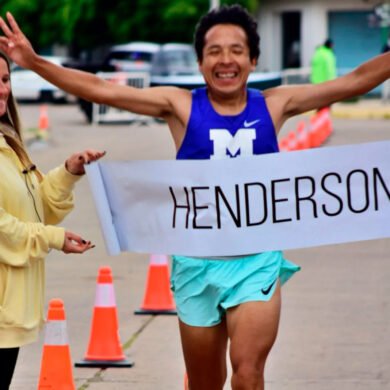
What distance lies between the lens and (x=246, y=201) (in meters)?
5.96

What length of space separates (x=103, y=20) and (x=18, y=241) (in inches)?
1819

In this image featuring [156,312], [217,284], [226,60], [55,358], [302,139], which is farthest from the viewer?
[302,139]

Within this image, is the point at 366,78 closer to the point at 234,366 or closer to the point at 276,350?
the point at 234,366

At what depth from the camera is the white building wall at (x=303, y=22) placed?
50312 millimetres

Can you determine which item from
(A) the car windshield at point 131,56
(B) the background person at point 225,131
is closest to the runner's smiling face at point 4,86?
(B) the background person at point 225,131

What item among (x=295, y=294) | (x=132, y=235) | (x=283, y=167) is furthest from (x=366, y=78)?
(x=295, y=294)

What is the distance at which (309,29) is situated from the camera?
50656 millimetres

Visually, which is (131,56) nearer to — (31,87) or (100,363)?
(31,87)

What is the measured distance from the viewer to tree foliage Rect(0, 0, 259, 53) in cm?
4931

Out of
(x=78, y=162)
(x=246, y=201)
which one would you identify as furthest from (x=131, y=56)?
(x=78, y=162)

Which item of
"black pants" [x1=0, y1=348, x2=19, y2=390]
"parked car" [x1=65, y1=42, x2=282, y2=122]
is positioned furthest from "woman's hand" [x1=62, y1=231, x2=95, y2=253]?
"parked car" [x1=65, y1=42, x2=282, y2=122]

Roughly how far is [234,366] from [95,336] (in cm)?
293

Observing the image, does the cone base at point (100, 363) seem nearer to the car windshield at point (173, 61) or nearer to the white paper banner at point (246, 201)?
the white paper banner at point (246, 201)

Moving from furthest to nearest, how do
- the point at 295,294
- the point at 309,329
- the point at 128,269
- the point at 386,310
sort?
the point at 128,269 < the point at 295,294 < the point at 386,310 < the point at 309,329
